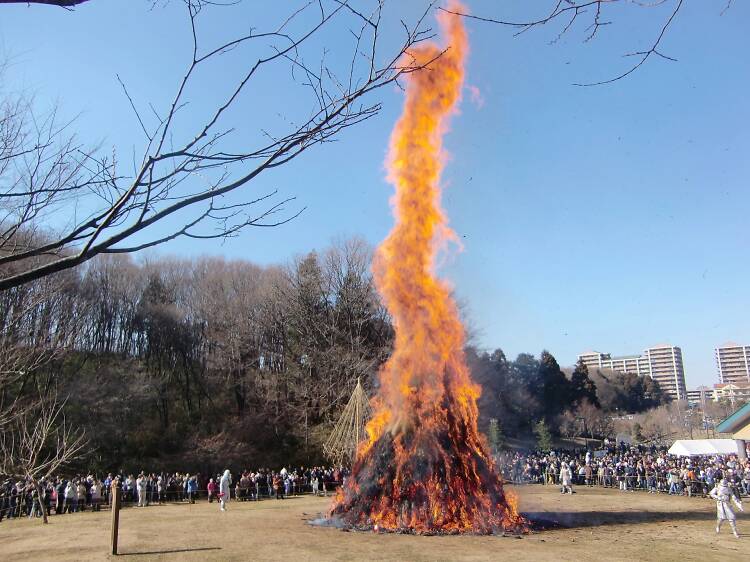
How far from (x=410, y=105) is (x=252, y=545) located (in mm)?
14493

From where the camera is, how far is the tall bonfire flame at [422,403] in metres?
15.7

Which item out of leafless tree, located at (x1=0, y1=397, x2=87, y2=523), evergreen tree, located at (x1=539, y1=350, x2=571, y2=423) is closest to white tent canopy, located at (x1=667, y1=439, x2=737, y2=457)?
evergreen tree, located at (x1=539, y1=350, x2=571, y2=423)

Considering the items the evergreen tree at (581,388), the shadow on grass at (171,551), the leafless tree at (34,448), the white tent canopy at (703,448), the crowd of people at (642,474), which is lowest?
the crowd of people at (642,474)

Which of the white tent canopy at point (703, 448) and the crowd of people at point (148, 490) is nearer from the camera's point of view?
the crowd of people at point (148, 490)

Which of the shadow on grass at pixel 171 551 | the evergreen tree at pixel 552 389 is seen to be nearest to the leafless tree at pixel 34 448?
the shadow on grass at pixel 171 551

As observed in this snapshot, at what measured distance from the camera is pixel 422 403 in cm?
1736

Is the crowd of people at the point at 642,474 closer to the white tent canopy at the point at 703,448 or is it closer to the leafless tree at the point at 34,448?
the white tent canopy at the point at 703,448

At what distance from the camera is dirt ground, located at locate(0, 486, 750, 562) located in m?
12.0

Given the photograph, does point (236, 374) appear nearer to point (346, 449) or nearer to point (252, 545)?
point (346, 449)

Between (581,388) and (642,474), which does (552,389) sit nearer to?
(581,388)

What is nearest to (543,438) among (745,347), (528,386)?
(528,386)

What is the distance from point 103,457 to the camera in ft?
104

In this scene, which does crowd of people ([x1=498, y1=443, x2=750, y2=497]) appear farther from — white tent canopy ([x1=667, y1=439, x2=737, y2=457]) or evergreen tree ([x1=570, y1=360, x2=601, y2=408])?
evergreen tree ([x1=570, y1=360, x2=601, y2=408])

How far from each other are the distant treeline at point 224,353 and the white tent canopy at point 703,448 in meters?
20.2
